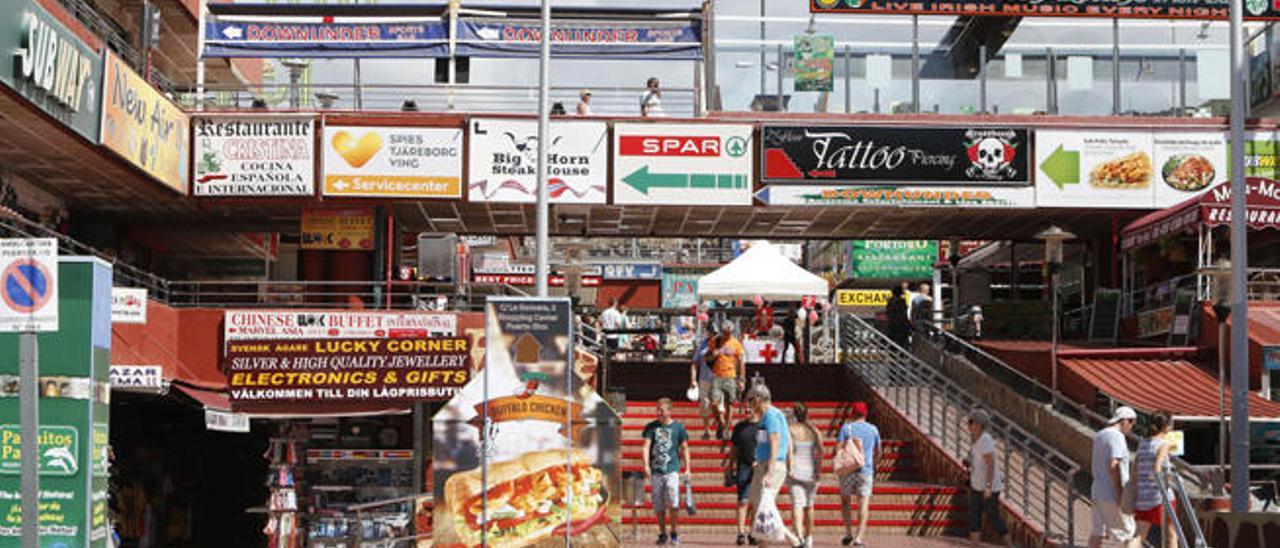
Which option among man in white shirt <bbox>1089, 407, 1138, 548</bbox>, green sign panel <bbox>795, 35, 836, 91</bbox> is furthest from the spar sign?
man in white shirt <bbox>1089, 407, 1138, 548</bbox>

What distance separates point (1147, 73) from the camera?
3234 cm

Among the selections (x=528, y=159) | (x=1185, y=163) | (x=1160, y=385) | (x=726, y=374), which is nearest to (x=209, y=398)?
(x=726, y=374)

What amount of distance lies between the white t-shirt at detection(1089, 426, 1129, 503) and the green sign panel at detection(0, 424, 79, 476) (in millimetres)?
8939

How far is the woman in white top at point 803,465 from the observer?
17.8 m

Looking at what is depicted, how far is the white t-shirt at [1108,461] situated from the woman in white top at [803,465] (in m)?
2.87

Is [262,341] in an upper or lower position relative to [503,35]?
lower

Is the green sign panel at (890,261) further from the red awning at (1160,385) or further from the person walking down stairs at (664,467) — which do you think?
the person walking down stairs at (664,467)

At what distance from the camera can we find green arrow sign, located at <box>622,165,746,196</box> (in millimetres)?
29938

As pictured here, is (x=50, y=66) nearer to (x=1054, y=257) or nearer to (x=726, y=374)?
(x=726, y=374)

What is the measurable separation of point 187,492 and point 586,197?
27.2 ft

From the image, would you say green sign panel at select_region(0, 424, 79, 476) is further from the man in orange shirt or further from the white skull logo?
the white skull logo

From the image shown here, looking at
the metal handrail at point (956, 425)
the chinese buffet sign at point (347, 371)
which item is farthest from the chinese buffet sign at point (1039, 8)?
→ the chinese buffet sign at point (347, 371)

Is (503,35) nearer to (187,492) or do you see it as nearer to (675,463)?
(187,492)

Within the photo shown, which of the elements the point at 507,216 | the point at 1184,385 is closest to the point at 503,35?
the point at 507,216
